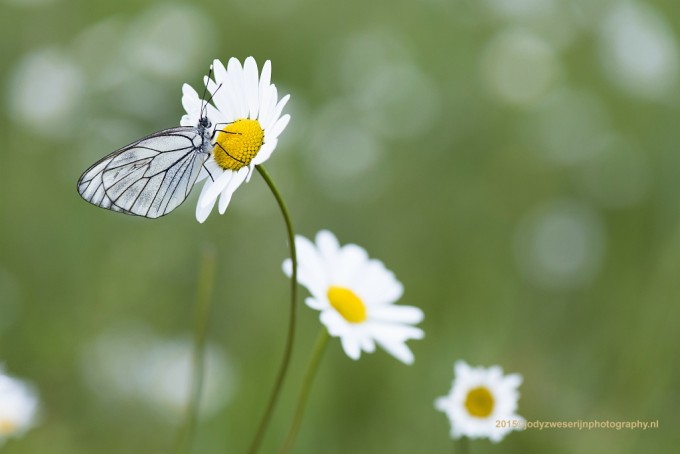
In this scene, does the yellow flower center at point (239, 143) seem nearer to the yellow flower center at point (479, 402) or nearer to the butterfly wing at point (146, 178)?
the butterfly wing at point (146, 178)

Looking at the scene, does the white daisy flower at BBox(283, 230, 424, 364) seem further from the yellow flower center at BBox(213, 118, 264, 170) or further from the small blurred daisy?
the small blurred daisy

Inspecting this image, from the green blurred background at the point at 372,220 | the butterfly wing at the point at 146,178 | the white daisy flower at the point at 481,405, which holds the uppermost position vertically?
the green blurred background at the point at 372,220

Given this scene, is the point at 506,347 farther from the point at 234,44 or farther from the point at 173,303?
the point at 234,44

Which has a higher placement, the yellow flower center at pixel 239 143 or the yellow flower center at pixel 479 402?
the yellow flower center at pixel 239 143

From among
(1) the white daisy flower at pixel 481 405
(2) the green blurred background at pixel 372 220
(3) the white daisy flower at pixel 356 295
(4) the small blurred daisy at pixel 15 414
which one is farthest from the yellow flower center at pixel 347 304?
(2) the green blurred background at pixel 372 220

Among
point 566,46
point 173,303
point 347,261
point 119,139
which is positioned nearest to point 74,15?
point 119,139

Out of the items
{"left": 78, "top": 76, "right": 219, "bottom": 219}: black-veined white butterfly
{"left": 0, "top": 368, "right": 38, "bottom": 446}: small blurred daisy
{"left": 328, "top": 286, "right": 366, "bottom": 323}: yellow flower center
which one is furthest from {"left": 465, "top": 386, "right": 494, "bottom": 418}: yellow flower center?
{"left": 0, "top": 368, "right": 38, "bottom": 446}: small blurred daisy

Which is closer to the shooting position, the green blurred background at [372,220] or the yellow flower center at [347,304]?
the yellow flower center at [347,304]

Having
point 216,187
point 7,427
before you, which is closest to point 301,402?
point 216,187
